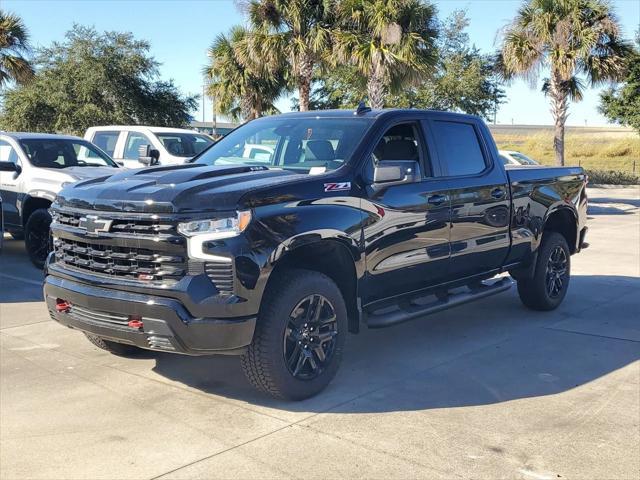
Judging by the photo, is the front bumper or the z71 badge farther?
the z71 badge

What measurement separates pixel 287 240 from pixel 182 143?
979 cm

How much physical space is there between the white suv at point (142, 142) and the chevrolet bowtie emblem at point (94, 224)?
28.0ft

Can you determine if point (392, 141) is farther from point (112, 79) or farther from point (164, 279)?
point (112, 79)

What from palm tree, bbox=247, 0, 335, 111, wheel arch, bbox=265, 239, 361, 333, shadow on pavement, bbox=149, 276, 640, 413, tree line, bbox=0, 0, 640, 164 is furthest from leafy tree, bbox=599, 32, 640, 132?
wheel arch, bbox=265, 239, 361, 333

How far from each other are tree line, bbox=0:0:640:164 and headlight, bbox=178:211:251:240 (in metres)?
15.3

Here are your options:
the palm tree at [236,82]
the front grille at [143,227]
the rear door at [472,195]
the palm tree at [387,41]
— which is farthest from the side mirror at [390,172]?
the palm tree at [236,82]

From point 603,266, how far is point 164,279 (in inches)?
325

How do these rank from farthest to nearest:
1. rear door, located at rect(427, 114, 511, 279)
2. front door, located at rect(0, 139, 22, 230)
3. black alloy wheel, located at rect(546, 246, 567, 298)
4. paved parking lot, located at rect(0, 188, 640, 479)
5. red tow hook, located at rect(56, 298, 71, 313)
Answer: front door, located at rect(0, 139, 22, 230) < black alloy wheel, located at rect(546, 246, 567, 298) < rear door, located at rect(427, 114, 511, 279) < red tow hook, located at rect(56, 298, 71, 313) < paved parking lot, located at rect(0, 188, 640, 479)

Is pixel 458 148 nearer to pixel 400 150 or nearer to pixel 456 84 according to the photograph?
pixel 400 150

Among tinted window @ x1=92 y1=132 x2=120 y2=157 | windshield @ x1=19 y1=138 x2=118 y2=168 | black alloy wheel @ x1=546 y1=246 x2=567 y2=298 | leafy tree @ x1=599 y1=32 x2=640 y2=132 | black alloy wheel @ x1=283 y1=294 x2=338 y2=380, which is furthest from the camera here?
leafy tree @ x1=599 y1=32 x2=640 y2=132

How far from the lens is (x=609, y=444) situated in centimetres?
418

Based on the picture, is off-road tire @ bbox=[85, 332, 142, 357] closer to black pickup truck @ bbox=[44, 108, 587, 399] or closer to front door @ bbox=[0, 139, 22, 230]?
black pickup truck @ bbox=[44, 108, 587, 399]

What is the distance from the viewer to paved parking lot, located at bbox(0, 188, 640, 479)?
3.85 metres

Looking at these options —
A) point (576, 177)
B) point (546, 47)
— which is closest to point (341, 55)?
point (546, 47)
